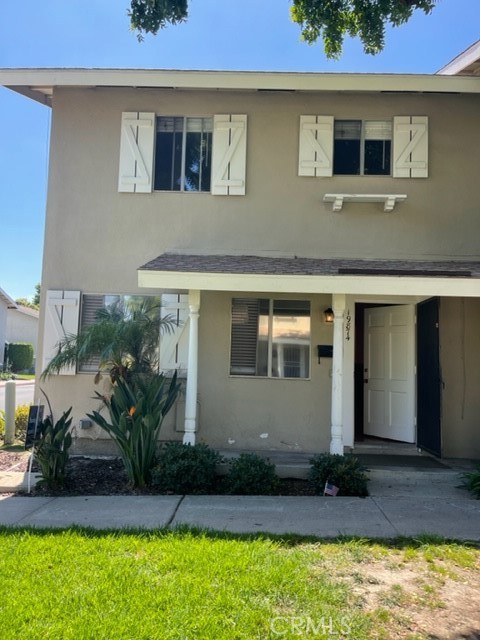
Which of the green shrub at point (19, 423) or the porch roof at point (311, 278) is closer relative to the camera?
the porch roof at point (311, 278)

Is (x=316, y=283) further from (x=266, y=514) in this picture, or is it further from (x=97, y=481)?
(x=97, y=481)

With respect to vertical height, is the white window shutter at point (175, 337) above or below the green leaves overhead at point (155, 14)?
below

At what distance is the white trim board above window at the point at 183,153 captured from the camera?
8156mm

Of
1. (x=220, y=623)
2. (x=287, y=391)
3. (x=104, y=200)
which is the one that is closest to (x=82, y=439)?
(x=287, y=391)

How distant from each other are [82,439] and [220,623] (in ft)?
17.9

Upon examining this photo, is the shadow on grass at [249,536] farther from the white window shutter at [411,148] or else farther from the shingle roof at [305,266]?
the white window shutter at [411,148]

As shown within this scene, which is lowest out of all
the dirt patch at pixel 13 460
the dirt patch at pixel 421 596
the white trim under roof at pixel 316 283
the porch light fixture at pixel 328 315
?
the dirt patch at pixel 421 596

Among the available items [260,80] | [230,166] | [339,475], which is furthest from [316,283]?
[260,80]

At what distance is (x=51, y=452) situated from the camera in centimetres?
602

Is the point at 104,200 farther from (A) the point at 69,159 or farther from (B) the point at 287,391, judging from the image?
(B) the point at 287,391

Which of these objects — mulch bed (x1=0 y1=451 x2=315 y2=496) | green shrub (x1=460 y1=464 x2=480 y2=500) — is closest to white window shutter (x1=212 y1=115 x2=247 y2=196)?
mulch bed (x1=0 y1=451 x2=315 y2=496)

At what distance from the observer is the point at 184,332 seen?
793cm

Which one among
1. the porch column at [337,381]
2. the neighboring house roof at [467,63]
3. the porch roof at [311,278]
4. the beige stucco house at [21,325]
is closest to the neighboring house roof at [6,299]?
the beige stucco house at [21,325]

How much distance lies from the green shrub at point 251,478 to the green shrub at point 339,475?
505mm
